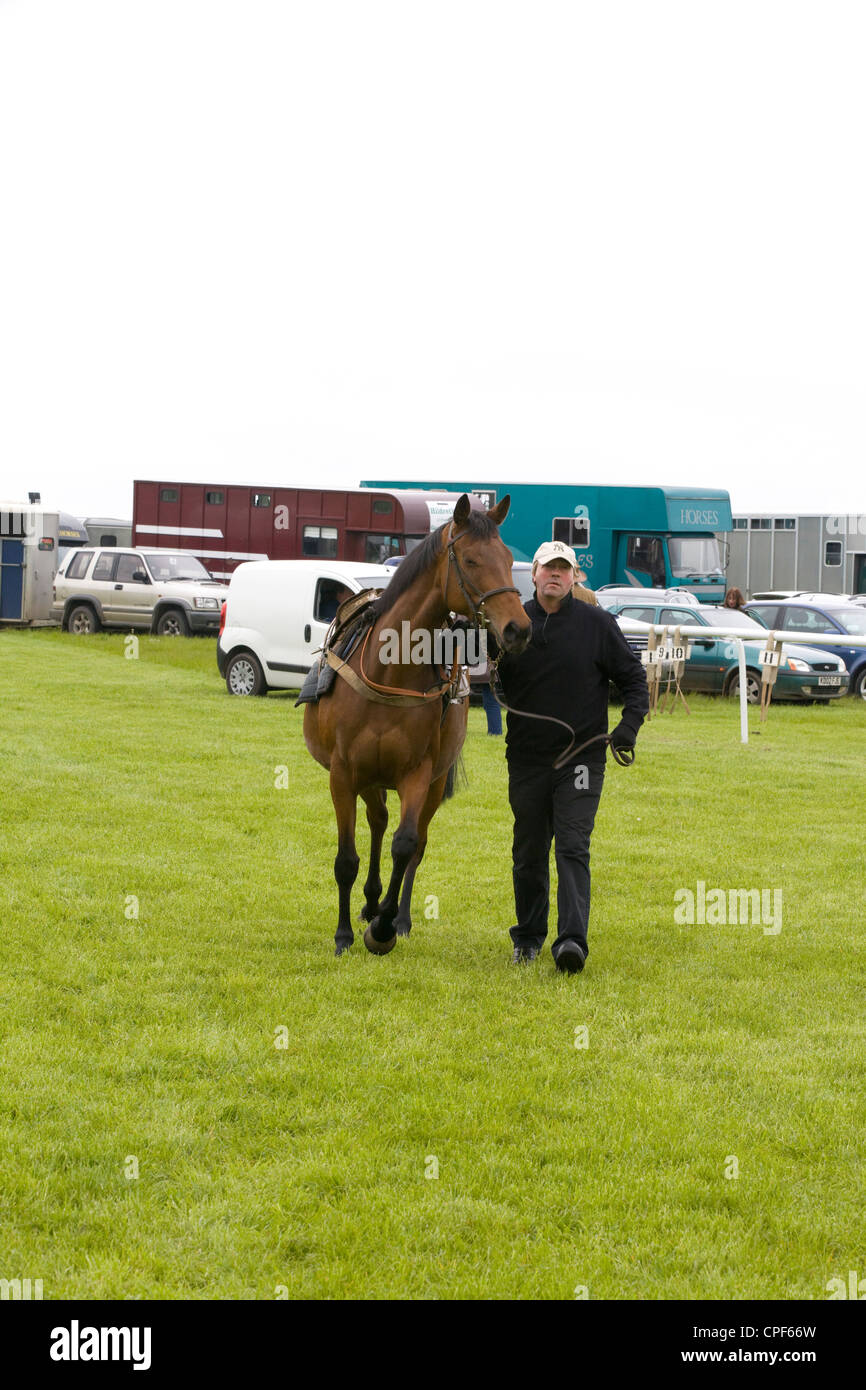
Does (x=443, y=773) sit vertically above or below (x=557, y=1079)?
above

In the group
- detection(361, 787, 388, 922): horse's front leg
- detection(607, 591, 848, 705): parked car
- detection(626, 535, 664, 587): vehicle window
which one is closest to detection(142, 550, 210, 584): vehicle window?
detection(626, 535, 664, 587): vehicle window

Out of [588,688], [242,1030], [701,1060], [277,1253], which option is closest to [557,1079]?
[701,1060]

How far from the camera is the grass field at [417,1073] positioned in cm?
424

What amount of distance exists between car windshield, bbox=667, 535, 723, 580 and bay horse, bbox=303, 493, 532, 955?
2653 cm

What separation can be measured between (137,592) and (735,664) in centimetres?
1266

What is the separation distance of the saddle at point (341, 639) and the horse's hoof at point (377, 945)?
126 centimetres

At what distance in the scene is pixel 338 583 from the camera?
64.1 feet

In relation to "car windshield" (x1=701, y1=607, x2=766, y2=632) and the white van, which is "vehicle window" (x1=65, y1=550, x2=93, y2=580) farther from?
"car windshield" (x1=701, y1=607, x2=766, y2=632)

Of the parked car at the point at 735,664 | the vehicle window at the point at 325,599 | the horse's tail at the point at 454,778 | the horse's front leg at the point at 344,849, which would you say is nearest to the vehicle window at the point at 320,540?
the parked car at the point at 735,664

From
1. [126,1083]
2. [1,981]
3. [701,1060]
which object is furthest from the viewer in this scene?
[1,981]

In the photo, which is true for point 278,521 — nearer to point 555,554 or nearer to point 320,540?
point 320,540

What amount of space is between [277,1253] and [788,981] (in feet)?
12.5

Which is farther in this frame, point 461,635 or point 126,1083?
point 461,635
